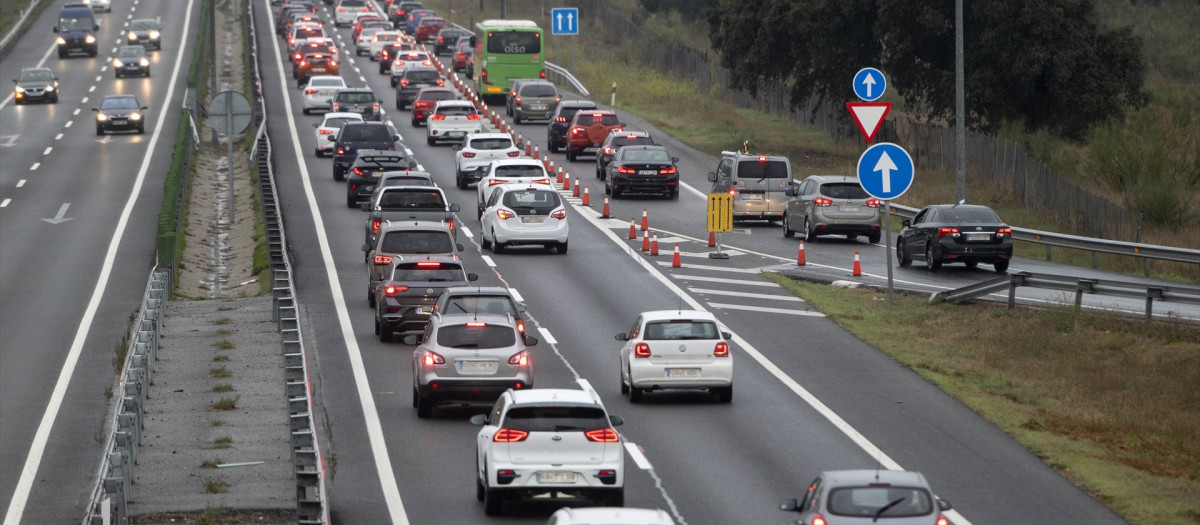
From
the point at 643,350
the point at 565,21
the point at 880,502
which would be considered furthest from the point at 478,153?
the point at 880,502

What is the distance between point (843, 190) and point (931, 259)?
4.55 meters

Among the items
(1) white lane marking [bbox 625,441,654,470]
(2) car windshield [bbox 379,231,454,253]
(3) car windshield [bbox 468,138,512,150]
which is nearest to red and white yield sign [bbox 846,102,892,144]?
(2) car windshield [bbox 379,231,454,253]

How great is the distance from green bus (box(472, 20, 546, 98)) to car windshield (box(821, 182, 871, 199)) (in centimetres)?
3414

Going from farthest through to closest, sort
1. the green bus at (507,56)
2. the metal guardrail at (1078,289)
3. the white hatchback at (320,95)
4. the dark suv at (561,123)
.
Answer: the green bus at (507,56) < the white hatchback at (320,95) < the dark suv at (561,123) < the metal guardrail at (1078,289)

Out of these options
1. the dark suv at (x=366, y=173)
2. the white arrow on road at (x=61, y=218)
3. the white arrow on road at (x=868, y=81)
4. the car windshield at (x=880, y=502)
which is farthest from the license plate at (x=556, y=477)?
the white arrow on road at (x=61, y=218)

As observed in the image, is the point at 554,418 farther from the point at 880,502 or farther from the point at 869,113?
the point at 869,113

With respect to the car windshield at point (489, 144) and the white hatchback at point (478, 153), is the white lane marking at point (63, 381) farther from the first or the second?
the car windshield at point (489, 144)

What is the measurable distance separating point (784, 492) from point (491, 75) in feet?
183

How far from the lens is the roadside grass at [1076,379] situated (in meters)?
19.7

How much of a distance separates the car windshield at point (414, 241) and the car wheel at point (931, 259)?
10.7 meters

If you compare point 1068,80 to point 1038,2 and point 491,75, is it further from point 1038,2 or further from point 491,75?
point 491,75

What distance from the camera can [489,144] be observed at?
4928 centimetres

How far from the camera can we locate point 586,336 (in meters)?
29.0

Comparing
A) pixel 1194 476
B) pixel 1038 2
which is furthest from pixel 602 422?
pixel 1038 2
